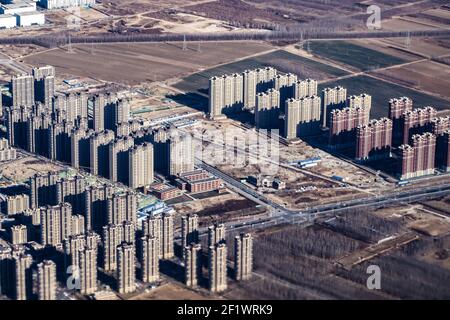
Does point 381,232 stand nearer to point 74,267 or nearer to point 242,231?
point 242,231

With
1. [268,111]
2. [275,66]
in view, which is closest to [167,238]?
[268,111]

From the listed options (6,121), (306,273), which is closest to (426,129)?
(306,273)

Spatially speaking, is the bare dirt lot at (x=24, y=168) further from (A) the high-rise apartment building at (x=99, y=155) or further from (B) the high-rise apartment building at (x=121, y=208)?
A: (B) the high-rise apartment building at (x=121, y=208)

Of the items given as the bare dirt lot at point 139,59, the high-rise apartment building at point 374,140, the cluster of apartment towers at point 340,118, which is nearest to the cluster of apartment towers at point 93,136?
the cluster of apartment towers at point 340,118

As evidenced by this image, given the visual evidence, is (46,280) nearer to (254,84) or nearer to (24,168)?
(24,168)

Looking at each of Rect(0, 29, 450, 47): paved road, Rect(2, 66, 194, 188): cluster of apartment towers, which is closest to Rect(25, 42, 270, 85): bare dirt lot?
Rect(0, 29, 450, 47): paved road

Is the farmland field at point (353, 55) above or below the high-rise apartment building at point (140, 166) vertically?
above
